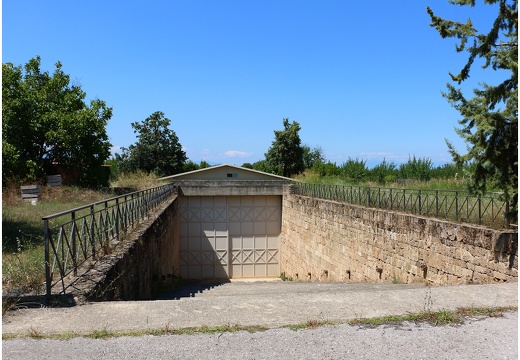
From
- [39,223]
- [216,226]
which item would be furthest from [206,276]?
[39,223]

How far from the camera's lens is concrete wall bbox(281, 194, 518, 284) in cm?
788

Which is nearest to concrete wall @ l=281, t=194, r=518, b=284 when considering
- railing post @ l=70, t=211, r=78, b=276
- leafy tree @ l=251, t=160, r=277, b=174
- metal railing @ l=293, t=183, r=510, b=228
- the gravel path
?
metal railing @ l=293, t=183, r=510, b=228

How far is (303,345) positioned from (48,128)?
73.3 feet

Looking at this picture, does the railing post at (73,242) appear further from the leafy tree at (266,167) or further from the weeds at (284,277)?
the leafy tree at (266,167)

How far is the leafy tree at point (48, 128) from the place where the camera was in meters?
21.2

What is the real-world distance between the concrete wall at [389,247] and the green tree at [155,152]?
2778cm

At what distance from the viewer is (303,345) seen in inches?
142

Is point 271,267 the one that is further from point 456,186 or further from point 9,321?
point 9,321

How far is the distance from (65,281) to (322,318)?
3.15 meters

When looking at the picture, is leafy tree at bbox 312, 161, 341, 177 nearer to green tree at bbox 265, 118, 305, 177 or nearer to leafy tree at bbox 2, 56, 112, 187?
green tree at bbox 265, 118, 305, 177

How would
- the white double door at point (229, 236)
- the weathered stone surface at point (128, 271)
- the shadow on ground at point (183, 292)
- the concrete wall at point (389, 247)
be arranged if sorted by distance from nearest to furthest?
1. the weathered stone surface at point (128, 271)
2. the concrete wall at point (389, 247)
3. the shadow on ground at point (183, 292)
4. the white double door at point (229, 236)

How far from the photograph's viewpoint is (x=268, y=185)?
23375 mm

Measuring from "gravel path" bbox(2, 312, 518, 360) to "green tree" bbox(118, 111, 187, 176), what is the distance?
43.3 meters

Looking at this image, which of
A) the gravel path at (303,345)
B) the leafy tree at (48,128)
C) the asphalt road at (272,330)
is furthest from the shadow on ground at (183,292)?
the leafy tree at (48,128)
